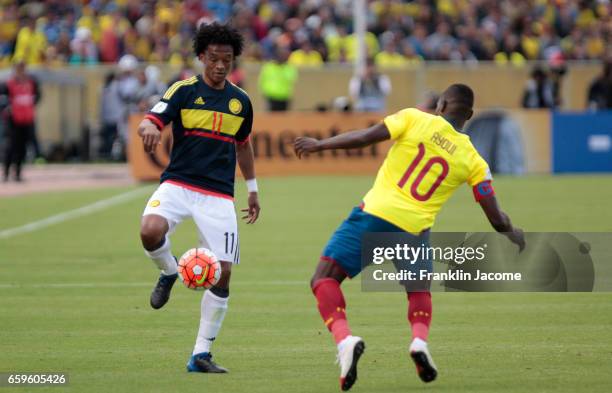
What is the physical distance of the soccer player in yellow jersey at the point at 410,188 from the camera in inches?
325

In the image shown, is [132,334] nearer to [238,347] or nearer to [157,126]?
[238,347]

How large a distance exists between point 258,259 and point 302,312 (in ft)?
13.5

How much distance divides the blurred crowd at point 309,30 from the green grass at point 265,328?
16.3m

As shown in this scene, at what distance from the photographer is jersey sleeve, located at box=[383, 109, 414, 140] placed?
8.23 meters

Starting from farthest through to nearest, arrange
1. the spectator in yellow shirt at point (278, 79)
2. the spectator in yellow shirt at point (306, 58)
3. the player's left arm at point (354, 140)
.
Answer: the spectator in yellow shirt at point (306, 58)
the spectator in yellow shirt at point (278, 79)
the player's left arm at point (354, 140)

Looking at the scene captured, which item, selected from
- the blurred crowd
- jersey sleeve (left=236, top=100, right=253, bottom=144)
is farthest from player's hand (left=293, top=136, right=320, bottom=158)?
the blurred crowd

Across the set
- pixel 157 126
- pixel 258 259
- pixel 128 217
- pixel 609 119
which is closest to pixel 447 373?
pixel 157 126

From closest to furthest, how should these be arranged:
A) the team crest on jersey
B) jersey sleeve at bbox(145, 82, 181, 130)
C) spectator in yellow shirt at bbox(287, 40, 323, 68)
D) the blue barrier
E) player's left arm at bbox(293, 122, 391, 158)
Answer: player's left arm at bbox(293, 122, 391, 158) → jersey sleeve at bbox(145, 82, 181, 130) → the team crest on jersey → the blue barrier → spectator in yellow shirt at bbox(287, 40, 323, 68)

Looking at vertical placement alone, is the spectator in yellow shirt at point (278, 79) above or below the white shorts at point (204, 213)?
below

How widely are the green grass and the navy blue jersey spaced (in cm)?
126

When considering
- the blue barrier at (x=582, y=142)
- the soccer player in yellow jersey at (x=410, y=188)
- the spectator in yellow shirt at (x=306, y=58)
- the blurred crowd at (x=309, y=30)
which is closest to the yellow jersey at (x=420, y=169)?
the soccer player in yellow jersey at (x=410, y=188)

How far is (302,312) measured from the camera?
1169 centimetres

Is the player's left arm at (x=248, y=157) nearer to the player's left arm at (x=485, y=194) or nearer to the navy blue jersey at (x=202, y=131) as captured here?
the navy blue jersey at (x=202, y=131)

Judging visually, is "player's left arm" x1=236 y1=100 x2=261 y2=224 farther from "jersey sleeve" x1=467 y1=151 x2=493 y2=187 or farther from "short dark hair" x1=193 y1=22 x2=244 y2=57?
"jersey sleeve" x1=467 y1=151 x2=493 y2=187
